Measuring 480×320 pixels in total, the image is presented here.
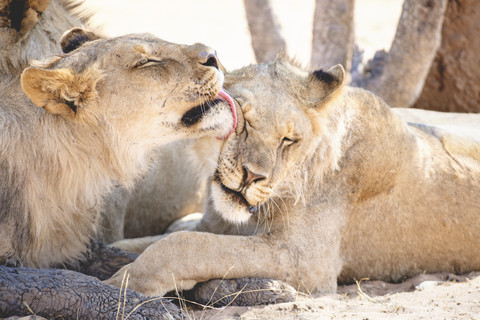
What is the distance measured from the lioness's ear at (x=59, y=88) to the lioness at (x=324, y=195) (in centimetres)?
80

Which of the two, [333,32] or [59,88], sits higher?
[59,88]

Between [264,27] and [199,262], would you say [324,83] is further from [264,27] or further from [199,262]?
[264,27]

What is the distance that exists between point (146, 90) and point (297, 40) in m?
11.1

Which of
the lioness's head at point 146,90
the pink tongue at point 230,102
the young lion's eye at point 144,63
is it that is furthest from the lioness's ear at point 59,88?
the pink tongue at point 230,102

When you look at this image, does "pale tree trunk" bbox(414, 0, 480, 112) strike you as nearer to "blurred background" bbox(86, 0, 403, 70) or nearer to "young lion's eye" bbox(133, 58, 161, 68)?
"young lion's eye" bbox(133, 58, 161, 68)

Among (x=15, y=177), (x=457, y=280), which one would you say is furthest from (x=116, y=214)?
(x=457, y=280)

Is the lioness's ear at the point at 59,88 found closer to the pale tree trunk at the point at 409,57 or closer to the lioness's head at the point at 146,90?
the lioness's head at the point at 146,90

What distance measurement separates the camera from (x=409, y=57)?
6.75 meters

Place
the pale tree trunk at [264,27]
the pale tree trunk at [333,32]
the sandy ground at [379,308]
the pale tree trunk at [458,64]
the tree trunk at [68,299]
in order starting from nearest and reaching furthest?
the tree trunk at [68,299], the sandy ground at [379,308], the pale tree trunk at [458,64], the pale tree trunk at [333,32], the pale tree trunk at [264,27]

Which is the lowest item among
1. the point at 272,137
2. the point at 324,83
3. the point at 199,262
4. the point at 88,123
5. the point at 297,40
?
the point at 297,40

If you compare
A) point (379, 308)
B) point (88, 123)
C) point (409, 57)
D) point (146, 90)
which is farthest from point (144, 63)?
point (409, 57)

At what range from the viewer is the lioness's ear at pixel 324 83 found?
12.8ft

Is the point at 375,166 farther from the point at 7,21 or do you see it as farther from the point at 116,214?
the point at 7,21

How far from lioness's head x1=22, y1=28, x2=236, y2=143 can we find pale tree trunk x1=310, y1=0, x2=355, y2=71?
3.89 m
